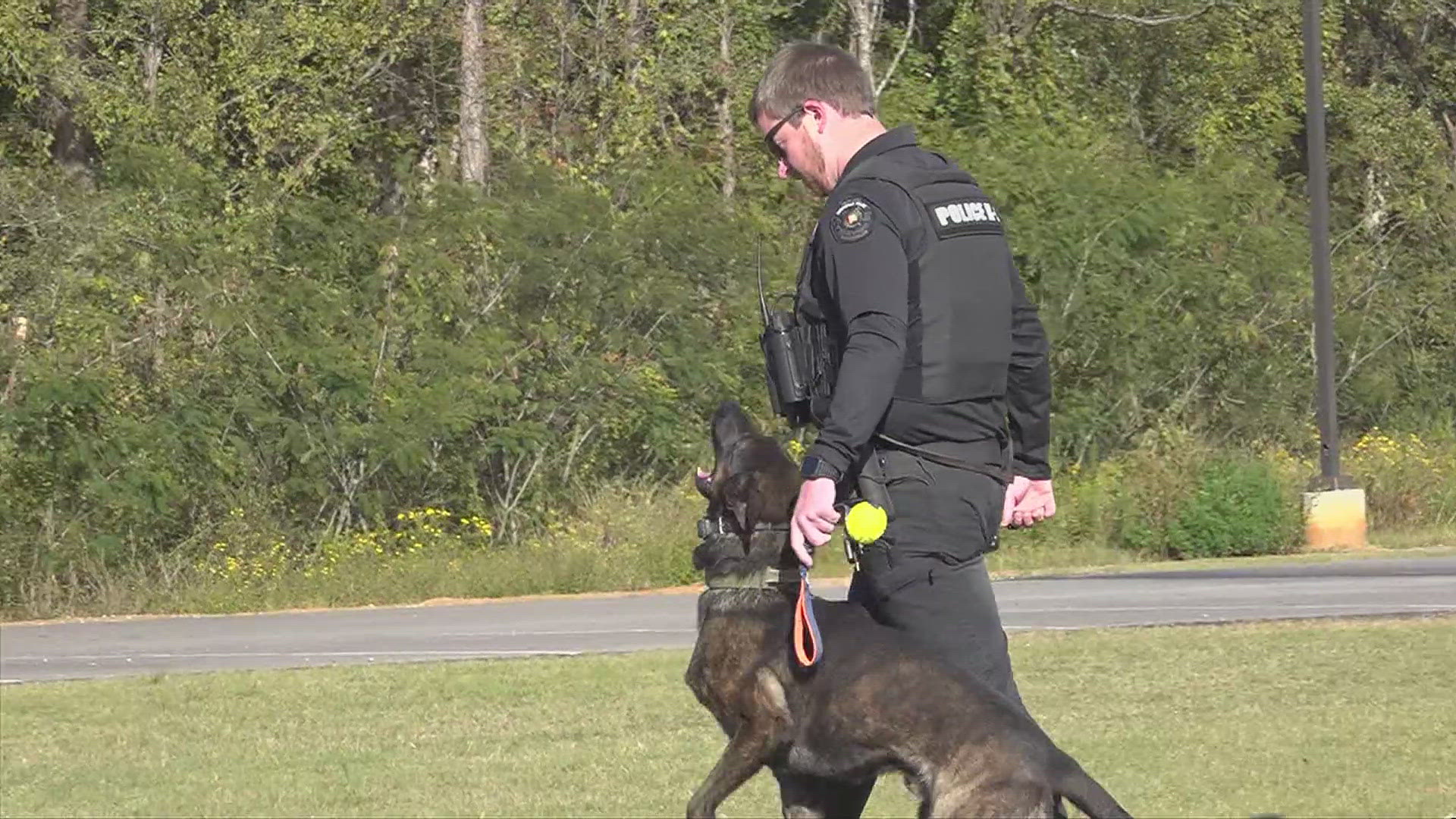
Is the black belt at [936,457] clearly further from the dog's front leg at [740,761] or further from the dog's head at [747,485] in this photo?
the dog's front leg at [740,761]

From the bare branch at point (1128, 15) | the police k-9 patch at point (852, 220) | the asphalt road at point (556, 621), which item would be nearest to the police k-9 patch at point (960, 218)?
the police k-9 patch at point (852, 220)

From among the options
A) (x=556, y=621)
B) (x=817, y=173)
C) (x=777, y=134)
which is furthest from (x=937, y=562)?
(x=556, y=621)

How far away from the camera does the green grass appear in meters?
7.89

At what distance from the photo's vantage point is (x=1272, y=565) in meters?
17.6

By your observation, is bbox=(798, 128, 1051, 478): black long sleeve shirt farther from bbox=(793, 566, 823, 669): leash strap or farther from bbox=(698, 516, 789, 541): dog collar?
bbox=(698, 516, 789, 541): dog collar

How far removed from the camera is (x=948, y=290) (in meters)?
4.86

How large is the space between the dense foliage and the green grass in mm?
6060

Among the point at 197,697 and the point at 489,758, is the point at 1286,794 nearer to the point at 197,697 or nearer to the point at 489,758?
the point at 489,758

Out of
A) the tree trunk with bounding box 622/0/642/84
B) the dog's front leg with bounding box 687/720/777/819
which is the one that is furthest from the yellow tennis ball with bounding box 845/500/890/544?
the tree trunk with bounding box 622/0/642/84

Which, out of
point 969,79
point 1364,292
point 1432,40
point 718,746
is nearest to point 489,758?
point 718,746

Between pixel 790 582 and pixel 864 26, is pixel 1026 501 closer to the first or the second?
pixel 790 582

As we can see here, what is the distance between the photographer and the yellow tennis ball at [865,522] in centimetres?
482

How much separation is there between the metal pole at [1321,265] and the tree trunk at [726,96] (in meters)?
6.83

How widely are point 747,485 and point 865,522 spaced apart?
393mm
